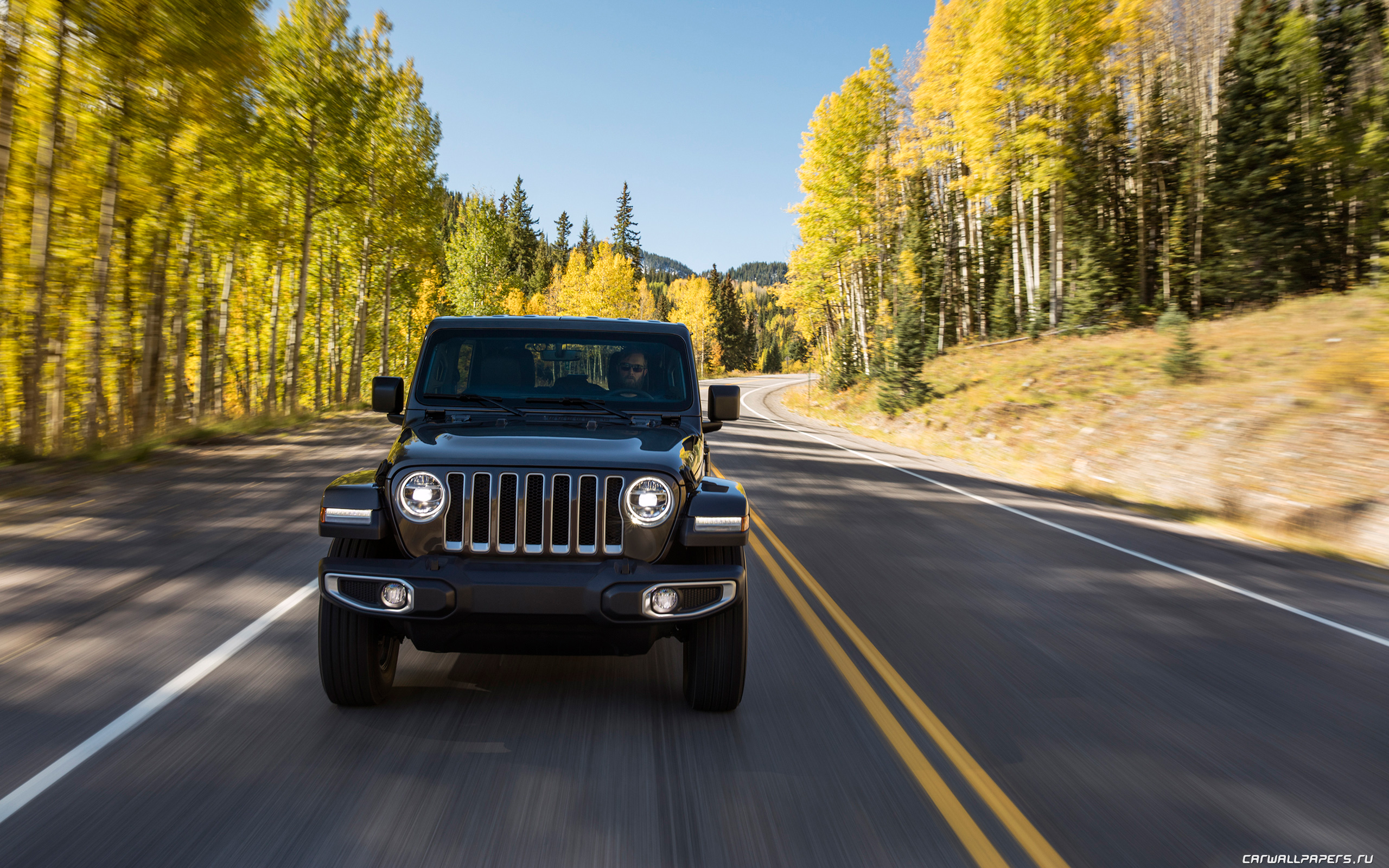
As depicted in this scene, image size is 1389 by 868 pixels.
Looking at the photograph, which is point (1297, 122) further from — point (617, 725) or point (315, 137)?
point (617, 725)

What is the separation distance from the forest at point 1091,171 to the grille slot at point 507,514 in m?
24.7

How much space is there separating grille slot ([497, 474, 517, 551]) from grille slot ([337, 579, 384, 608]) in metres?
0.55

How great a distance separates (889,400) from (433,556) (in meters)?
25.7

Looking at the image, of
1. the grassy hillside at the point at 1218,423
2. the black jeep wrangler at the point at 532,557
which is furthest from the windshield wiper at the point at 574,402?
the grassy hillside at the point at 1218,423

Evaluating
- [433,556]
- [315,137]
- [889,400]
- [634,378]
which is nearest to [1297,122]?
[889,400]

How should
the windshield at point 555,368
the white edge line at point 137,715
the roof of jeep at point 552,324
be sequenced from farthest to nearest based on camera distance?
the roof of jeep at point 552,324 < the windshield at point 555,368 < the white edge line at point 137,715

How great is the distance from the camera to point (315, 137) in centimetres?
2411

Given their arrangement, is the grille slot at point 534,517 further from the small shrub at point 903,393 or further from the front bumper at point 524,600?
the small shrub at point 903,393

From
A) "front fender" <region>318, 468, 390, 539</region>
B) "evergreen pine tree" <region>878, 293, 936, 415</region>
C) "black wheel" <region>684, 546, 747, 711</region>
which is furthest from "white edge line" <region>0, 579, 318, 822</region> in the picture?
"evergreen pine tree" <region>878, 293, 936, 415</region>

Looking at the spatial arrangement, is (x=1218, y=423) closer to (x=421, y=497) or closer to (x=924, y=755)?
(x=924, y=755)

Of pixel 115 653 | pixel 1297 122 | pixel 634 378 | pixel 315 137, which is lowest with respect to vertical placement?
pixel 115 653

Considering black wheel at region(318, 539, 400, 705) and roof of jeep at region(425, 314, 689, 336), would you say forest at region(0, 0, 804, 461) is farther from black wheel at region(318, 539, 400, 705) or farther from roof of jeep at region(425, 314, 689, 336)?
black wheel at region(318, 539, 400, 705)

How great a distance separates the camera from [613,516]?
3705mm

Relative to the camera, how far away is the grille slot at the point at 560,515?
3.66 metres
